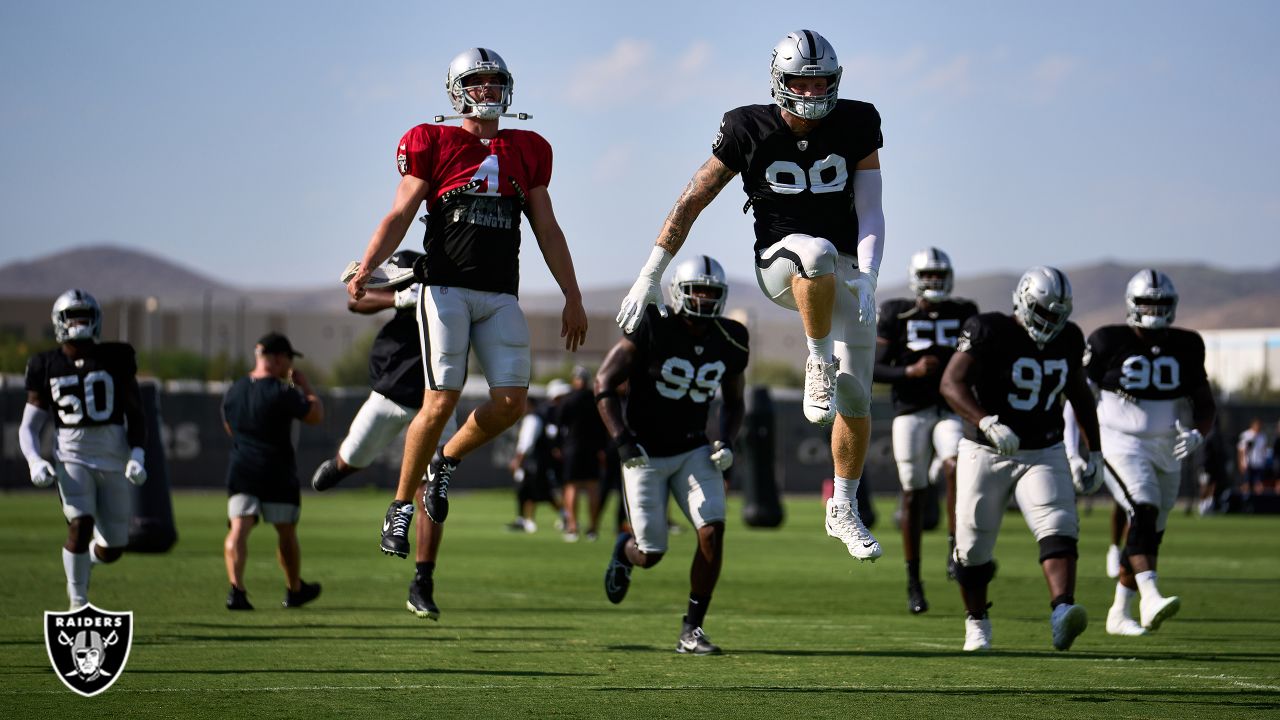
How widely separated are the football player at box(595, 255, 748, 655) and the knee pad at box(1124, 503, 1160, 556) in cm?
285

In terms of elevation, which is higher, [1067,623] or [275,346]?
[275,346]

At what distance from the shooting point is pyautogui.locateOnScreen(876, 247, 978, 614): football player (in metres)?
12.9

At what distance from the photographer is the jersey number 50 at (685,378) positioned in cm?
1074

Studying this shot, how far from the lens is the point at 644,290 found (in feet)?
25.7

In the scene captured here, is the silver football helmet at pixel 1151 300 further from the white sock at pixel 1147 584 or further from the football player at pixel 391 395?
the football player at pixel 391 395

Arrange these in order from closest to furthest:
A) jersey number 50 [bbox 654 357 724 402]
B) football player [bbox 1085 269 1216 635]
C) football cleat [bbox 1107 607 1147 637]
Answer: jersey number 50 [bbox 654 357 724 402], football cleat [bbox 1107 607 1147 637], football player [bbox 1085 269 1216 635]

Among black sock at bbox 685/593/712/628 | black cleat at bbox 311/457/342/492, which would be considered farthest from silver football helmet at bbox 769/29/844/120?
black cleat at bbox 311/457/342/492

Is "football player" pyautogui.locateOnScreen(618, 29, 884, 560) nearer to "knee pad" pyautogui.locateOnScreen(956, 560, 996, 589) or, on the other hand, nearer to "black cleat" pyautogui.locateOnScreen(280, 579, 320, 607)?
"knee pad" pyautogui.locateOnScreen(956, 560, 996, 589)

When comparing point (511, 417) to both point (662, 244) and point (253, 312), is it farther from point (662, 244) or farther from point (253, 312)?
point (253, 312)

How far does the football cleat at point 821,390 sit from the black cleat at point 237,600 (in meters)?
6.08

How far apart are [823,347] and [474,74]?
2241 mm

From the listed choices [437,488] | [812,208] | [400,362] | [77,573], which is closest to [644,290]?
[812,208]
